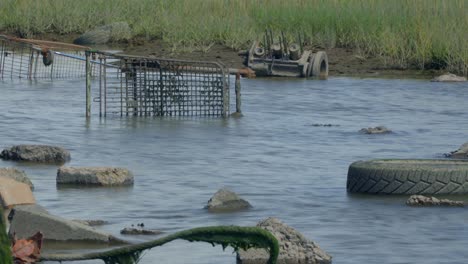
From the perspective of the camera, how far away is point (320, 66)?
2798 cm

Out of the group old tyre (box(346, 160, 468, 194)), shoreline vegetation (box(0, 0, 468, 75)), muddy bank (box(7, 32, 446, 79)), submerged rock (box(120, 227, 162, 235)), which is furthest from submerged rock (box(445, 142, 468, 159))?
muddy bank (box(7, 32, 446, 79))

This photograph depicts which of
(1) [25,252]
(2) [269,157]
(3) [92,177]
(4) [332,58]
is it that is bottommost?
(4) [332,58]

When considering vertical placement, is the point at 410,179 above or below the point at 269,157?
above

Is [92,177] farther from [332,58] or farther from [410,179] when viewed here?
[332,58]

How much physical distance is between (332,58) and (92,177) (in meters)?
19.7

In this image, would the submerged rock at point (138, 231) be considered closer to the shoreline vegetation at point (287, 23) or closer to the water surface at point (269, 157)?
the water surface at point (269, 157)

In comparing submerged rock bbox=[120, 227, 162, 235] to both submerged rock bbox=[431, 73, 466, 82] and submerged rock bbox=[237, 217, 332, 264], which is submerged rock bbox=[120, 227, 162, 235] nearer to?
submerged rock bbox=[237, 217, 332, 264]

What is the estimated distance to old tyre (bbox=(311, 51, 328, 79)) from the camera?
91.1ft

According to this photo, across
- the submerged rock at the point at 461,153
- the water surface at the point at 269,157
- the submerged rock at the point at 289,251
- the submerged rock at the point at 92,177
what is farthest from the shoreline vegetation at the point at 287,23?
the submerged rock at the point at 289,251

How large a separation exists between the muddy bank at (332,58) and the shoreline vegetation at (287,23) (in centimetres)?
18

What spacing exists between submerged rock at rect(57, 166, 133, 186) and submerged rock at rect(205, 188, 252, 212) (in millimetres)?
1588

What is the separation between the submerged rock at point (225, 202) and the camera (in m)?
11.3

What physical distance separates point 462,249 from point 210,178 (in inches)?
171

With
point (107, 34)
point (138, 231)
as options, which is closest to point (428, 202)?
point (138, 231)
